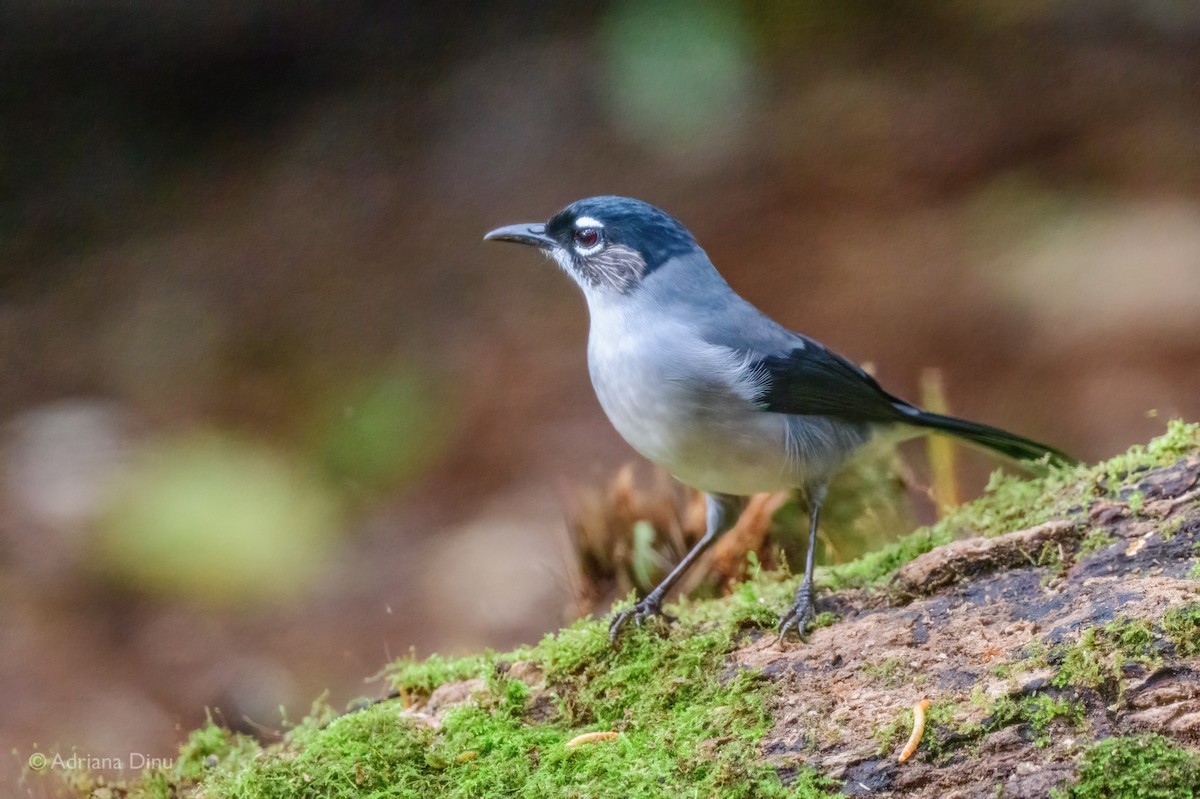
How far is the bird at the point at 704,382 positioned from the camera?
8.82 ft

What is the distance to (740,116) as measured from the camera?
5.36 metres

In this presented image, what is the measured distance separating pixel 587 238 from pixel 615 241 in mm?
100

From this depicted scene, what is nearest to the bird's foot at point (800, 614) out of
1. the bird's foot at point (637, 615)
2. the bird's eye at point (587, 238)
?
the bird's foot at point (637, 615)

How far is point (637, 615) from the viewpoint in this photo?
2797 mm

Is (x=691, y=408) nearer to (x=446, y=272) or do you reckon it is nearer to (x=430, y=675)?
(x=430, y=675)

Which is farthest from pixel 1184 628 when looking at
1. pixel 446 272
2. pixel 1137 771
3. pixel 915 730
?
pixel 446 272

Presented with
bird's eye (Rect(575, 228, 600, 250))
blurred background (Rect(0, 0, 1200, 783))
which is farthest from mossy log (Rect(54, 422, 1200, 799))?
blurred background (Rect(0, 0, 1200, 783))

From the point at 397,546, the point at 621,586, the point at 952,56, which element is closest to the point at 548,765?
the point at 621,586

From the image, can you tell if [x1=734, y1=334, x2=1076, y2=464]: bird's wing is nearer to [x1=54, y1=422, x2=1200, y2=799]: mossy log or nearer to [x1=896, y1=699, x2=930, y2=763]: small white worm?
[x1=54, y1=422, x2=1200, y2=799]: mossy log

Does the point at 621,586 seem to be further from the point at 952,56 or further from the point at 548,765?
the point at 952,56

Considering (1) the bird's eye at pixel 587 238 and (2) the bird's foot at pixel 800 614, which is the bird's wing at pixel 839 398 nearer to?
(2) the bird's foot at pixel 800 614

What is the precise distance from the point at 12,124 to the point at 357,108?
1.66 metres

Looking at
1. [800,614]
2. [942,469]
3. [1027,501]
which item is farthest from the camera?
[942,469]

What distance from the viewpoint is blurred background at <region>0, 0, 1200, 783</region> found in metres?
4.47
